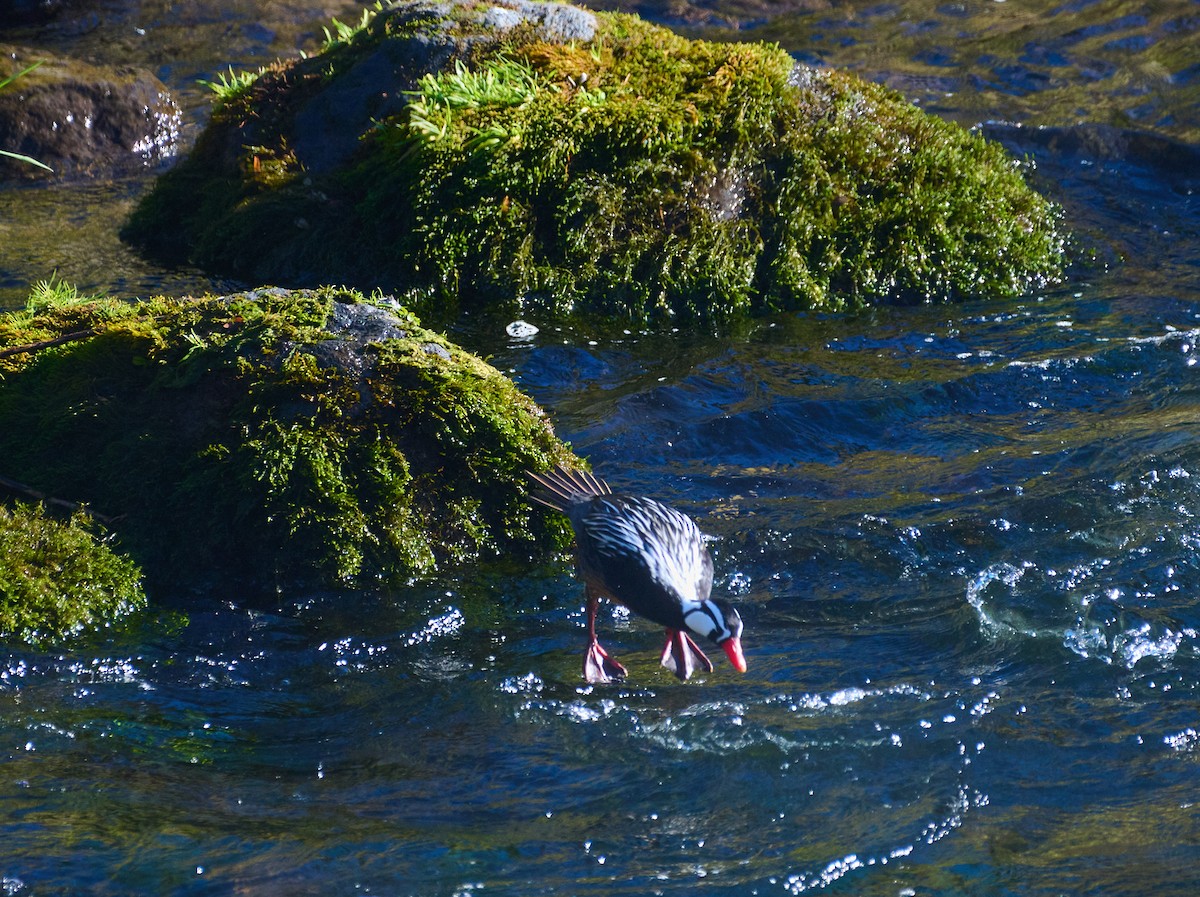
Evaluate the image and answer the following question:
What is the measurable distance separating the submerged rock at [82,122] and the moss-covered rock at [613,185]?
3.55m

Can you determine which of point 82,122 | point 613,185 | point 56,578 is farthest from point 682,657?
point 82,122

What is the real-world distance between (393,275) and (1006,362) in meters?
3.93

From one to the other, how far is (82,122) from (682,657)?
32.0 feet

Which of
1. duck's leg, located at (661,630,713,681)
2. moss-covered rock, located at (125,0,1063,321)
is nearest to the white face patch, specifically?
duck's leg, located at (661,630,713,681)

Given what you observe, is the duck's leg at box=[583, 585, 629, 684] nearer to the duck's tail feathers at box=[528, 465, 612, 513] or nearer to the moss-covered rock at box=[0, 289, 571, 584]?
the duck's tail feathers at box=[528, 465, 612, 513]

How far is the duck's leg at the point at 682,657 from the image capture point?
477 cm

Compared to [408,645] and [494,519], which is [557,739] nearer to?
[408,645]

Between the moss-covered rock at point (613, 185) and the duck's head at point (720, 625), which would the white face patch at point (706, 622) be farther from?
the moss-covered rock at point (613, 185)

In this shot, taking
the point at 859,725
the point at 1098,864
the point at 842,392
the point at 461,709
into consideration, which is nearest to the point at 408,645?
the point at 461,709

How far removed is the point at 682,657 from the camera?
4.79m

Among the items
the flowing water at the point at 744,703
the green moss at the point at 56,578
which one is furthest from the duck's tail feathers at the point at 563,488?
the green moss at the point at 56,578

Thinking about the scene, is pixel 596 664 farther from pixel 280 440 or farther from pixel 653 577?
pixel 280 440

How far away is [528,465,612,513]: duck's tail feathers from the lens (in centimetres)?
532

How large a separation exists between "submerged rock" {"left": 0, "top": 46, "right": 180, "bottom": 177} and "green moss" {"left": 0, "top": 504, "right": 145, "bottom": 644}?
7.36 m
